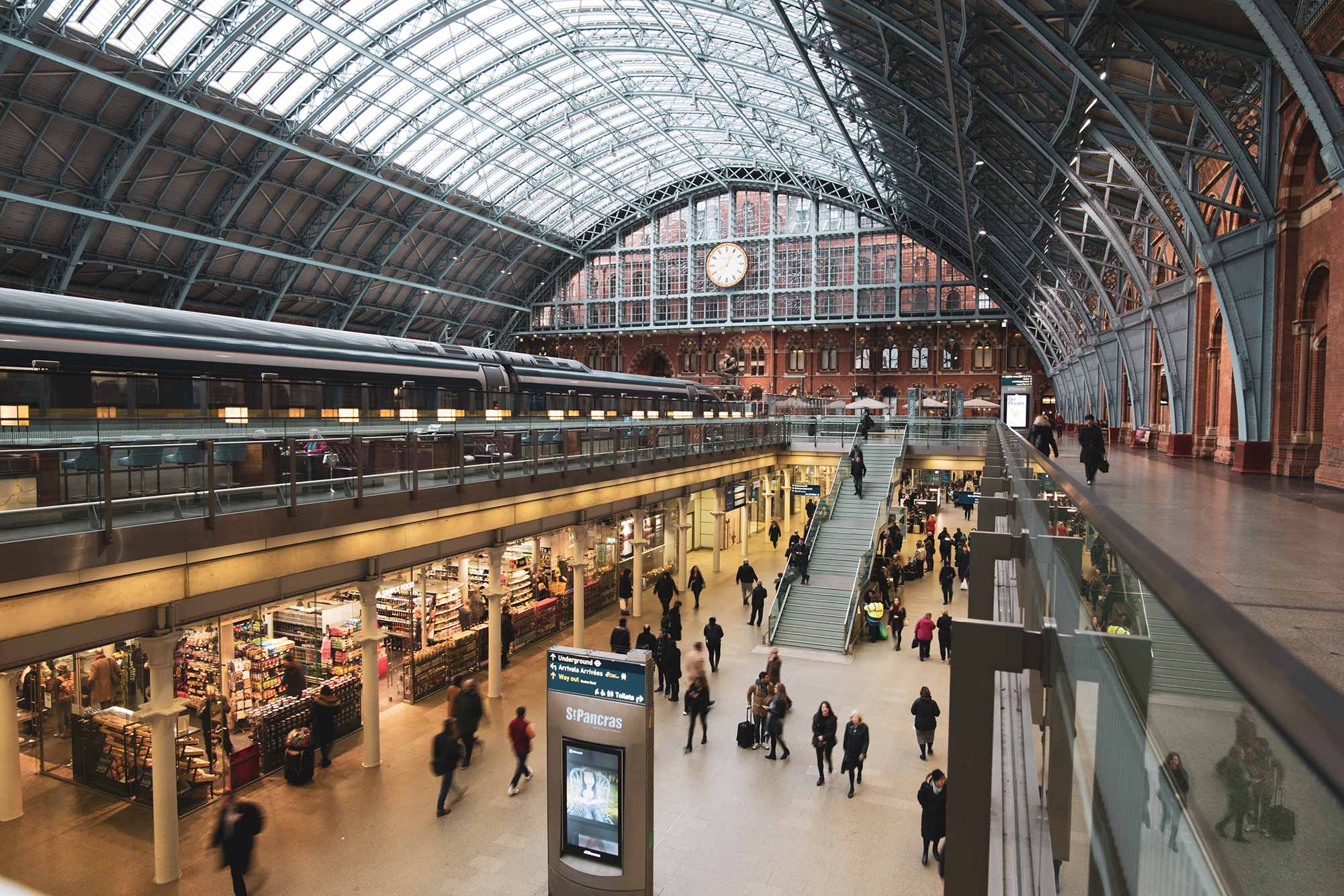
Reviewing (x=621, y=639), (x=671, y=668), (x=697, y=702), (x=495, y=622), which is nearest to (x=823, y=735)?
(x=697, y=702)

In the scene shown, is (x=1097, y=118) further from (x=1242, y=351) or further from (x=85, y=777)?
(x=85, y=777)

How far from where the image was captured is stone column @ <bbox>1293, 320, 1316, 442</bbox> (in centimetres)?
1412

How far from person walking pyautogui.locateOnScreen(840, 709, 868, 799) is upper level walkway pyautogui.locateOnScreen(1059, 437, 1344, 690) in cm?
453

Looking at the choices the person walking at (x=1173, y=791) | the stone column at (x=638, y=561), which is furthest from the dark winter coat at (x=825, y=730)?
the person walking at (x=1173, y=791)

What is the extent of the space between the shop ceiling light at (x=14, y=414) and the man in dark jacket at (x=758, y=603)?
577 inches

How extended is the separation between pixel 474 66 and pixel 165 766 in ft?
127

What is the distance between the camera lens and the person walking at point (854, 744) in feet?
35.7

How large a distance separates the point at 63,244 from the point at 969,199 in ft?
136

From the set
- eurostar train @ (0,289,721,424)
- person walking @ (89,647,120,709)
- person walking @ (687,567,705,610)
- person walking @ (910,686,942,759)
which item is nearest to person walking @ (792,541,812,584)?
person walking @ (687,567,705,610)

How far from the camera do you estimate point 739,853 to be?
31.3 ft

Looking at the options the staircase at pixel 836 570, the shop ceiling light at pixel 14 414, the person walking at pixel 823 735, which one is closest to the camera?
the shop ceiling light at pixel 14 414

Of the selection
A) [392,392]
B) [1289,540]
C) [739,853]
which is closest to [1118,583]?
[1289,540]

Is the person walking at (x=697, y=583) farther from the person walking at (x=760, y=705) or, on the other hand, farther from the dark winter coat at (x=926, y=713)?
the dark winter coat at (x=926, y=713)

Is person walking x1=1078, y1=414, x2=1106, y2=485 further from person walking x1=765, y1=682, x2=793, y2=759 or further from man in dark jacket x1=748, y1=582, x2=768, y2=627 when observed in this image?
man in dark jacket x1=748, y1=582, x2=768, y2=627
